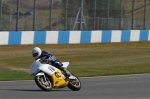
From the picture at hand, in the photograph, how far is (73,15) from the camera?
116 ft

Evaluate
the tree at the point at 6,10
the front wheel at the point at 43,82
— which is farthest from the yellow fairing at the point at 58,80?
the tree at the point at 6,10

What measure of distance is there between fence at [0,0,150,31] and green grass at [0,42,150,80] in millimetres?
1501

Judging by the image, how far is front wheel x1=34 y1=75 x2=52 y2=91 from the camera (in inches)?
520

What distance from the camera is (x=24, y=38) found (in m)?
31.0

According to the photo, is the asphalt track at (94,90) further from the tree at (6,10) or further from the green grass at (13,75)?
the tree at (6,10)

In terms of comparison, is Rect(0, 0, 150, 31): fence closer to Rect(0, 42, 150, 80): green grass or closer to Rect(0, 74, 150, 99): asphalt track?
Rect(0, 42, 150, 80): green grass

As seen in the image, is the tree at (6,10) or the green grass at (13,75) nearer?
the green grass at (13,75)

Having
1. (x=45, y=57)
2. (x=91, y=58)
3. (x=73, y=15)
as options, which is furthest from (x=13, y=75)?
(x=73, y=15)

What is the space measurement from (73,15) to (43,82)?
22042 mm

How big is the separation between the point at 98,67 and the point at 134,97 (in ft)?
Answer: 33.2

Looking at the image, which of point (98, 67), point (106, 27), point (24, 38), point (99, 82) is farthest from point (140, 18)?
point (99, 82)

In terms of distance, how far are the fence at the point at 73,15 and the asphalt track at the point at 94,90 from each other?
14.0 metres

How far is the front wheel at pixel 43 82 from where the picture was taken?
13.2m

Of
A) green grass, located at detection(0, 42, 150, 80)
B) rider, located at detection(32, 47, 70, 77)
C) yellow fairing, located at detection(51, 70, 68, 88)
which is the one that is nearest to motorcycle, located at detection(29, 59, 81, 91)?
yellow fairing, located at detection(51, 70, 68, 88)
